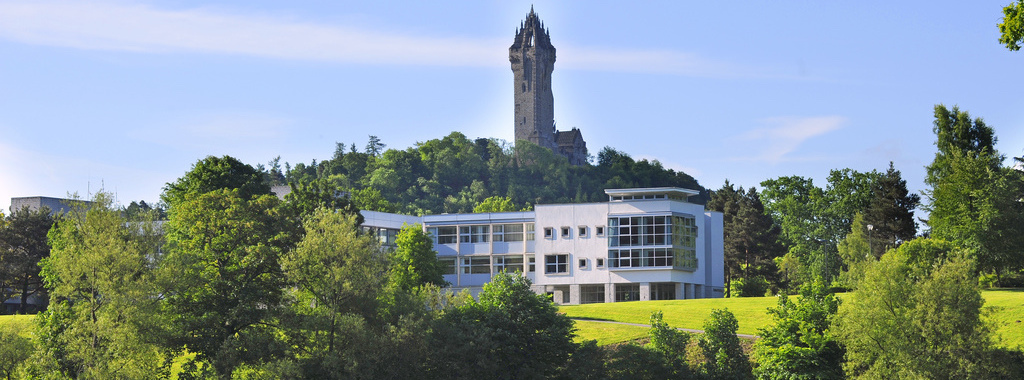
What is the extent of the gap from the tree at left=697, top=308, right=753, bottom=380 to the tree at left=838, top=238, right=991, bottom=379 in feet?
16.3

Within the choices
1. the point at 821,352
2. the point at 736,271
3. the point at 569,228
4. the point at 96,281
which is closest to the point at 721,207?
the point at 736,271

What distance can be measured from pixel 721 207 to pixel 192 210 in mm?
69318

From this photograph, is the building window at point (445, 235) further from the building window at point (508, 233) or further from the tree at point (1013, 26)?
the tree at point (1013, 26)

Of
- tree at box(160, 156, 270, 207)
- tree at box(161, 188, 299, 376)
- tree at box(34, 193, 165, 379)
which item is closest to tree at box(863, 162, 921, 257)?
tree at box(160, 156, 270, 207)

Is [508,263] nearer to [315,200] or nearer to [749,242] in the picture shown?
[749,242]

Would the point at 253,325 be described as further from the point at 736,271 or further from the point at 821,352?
the point at 736,271

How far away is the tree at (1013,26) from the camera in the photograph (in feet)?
82.0

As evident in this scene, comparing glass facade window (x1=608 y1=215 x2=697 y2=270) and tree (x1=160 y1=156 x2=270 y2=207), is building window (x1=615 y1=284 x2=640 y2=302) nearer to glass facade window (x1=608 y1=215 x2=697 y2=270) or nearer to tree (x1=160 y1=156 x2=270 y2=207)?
glass facade window (x1=608 y1=215 x2=697 y2=270)

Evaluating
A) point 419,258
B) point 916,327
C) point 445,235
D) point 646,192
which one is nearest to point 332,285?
point 916,327

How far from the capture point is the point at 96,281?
46.1 metres

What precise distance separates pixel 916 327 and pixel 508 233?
54.3 metres

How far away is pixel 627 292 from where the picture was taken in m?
94.2

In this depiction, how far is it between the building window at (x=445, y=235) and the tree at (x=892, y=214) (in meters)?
35.6

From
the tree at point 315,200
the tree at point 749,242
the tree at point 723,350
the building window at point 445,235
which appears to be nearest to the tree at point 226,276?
the tree at point 315,200
